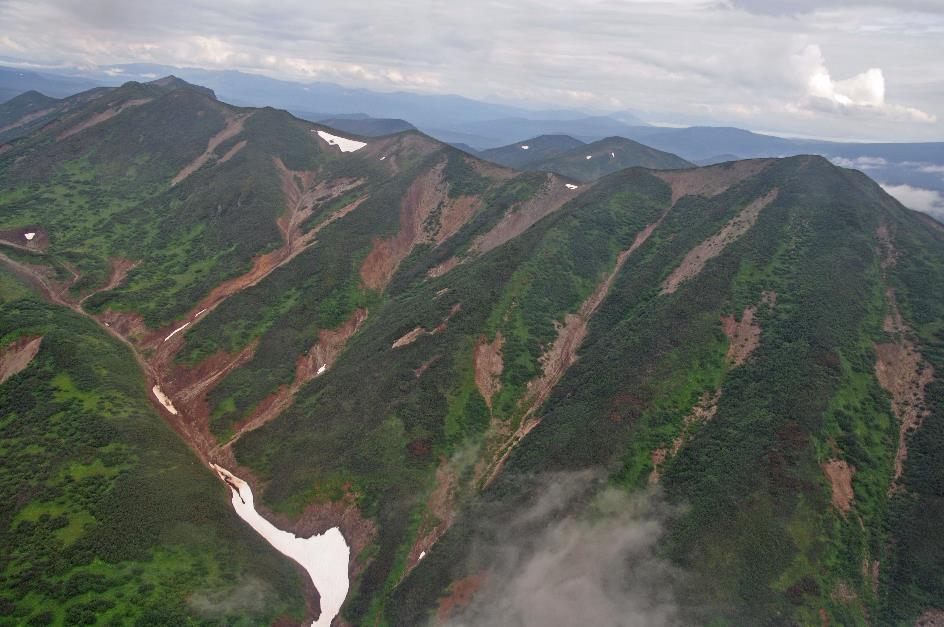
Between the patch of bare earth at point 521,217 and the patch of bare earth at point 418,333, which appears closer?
the patch of bare earth at point 418,333

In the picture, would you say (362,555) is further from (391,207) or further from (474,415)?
(391,207)

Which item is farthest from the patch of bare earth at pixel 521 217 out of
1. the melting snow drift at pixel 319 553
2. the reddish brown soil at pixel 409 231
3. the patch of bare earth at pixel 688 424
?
the melting snow drift at pixel 319 553

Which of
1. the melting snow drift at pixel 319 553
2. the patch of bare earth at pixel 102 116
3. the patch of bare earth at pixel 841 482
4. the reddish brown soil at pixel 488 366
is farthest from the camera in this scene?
the patch of bare earth at pixel 102 116

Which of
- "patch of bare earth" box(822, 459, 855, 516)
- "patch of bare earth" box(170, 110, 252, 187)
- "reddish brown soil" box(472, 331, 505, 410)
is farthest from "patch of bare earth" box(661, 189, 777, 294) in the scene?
"patch of bare earth" box(170, 110, 252, 187)

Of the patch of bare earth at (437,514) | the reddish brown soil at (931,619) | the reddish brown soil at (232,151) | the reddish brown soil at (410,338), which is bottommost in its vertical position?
the patch of bare earth at (437,514)

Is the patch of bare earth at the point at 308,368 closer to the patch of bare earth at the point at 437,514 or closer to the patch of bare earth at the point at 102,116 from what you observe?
the patch of bare earth at the point at 437,514

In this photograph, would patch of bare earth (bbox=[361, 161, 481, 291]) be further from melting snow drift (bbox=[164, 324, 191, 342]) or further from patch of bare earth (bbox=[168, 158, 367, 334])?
melting snow drift (bbox=[164, 324, 191, 342])

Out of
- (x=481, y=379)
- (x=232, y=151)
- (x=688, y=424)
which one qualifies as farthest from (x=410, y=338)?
(x=232, y=151)

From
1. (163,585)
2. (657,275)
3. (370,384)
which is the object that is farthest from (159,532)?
(657,275)
